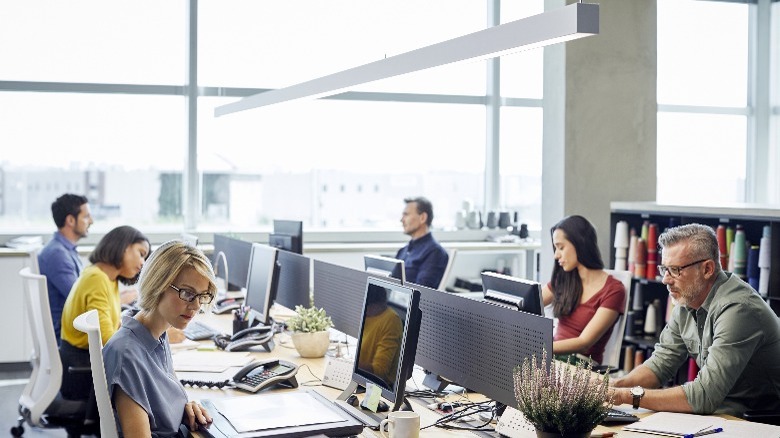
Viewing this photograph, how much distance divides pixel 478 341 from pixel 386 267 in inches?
58.9

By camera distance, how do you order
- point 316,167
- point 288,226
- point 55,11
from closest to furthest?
1. point 288,226
2. point 55,11
3. point 316,167

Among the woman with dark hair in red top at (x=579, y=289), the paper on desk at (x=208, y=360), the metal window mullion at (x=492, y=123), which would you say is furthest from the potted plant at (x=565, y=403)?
the metal window mullion at (x=492, y=123)

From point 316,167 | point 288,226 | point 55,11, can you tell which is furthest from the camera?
point 316,167

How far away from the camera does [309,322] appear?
377 cm

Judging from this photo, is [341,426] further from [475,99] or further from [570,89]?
[475,99]

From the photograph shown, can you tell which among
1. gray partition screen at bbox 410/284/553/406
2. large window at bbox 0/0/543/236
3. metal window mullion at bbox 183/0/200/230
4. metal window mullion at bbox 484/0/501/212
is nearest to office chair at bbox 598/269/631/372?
gray partition screen at bbox 410/284/553/406

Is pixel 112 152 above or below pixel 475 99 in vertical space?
below

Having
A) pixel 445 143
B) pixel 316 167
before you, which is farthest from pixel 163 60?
pixel 445 143

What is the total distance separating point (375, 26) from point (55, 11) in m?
2.69

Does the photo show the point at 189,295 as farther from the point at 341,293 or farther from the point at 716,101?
the point at 716,101

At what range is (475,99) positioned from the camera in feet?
26.4

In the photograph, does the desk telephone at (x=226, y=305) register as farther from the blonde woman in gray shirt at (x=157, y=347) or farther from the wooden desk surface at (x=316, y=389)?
the blonde woman in gray shirt at (x=157, y=347)

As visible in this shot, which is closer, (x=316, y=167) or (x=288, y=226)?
(x=288, y=226)

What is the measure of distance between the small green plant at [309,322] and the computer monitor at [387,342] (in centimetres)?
82
